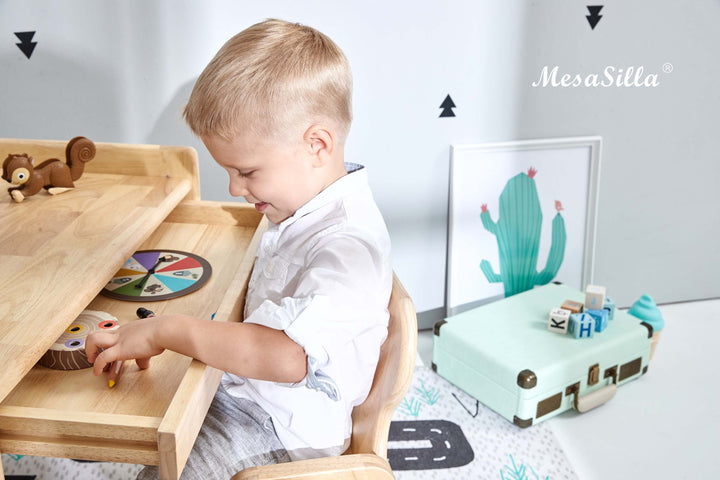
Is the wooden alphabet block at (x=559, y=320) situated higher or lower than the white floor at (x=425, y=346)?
higher

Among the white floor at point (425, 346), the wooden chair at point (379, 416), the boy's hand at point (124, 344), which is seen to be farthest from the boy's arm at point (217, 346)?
the white floor at point (425, 346)

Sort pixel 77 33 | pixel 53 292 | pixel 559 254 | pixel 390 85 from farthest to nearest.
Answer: pixel 559 254, pixel 390 85, pixel 77 33, pixel 53 292

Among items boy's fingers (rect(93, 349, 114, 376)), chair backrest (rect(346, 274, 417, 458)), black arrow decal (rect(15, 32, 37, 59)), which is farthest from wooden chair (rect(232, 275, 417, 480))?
black arrow decal (rect(15, 32, 37, 59))

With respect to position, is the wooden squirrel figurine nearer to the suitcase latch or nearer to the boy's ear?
the boy's ear

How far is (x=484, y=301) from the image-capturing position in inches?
78.5

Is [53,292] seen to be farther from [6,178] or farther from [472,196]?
[472,196]

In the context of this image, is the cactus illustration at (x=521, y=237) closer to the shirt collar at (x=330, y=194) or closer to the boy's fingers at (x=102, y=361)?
the shirt collar at (x=330, y=194)

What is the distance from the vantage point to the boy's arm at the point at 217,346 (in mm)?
789

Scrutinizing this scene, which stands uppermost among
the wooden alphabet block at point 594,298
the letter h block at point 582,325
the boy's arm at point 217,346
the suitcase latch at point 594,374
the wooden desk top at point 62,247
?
the wooden desk top at point 62,247

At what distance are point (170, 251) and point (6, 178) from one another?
0.29 metres

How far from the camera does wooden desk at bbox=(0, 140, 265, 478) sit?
0.73 metres

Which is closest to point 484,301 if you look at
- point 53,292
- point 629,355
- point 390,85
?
point 629,355

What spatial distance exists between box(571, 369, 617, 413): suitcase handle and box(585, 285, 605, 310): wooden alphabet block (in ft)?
0.67

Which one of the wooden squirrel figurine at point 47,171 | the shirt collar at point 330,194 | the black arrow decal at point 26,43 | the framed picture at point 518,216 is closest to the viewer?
the shirt collar at point 330,194
